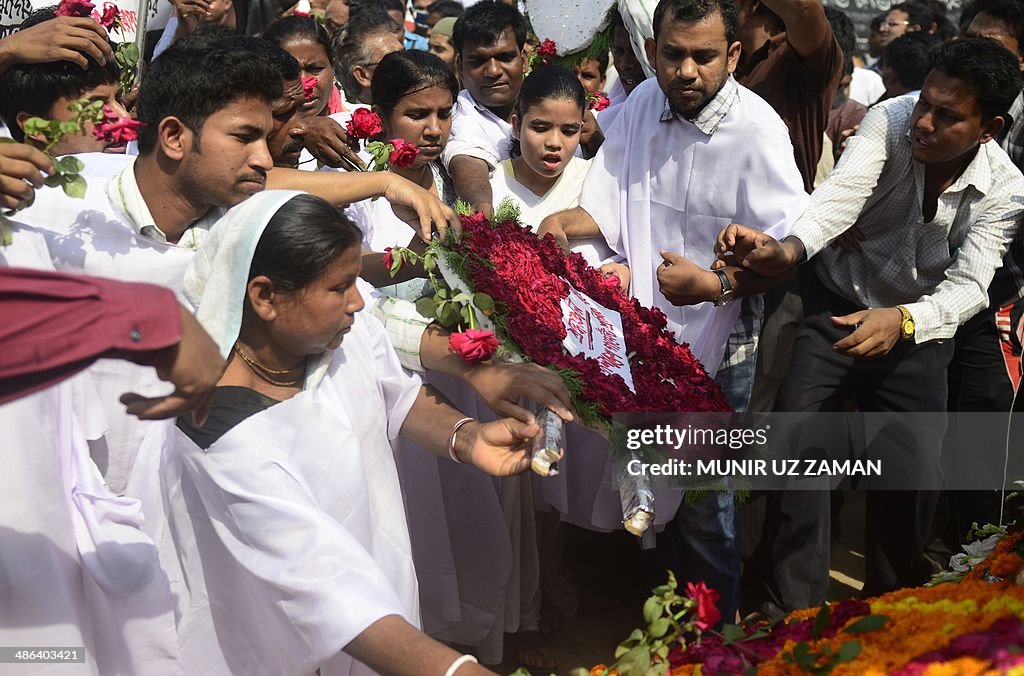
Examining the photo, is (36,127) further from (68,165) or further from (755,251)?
(755,251)

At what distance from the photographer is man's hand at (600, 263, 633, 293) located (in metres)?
4.17

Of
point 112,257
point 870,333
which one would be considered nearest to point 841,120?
point 870,333

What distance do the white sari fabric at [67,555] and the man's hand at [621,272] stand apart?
6.74 feet

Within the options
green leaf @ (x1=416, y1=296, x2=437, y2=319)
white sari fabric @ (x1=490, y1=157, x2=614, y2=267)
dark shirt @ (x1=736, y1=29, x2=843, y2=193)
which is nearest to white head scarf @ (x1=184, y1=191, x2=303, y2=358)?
green leaf @ (x1=416, y1=296, x2=437, y2=319)

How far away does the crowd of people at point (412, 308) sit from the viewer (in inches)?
105

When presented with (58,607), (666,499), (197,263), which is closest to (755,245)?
(666,499)

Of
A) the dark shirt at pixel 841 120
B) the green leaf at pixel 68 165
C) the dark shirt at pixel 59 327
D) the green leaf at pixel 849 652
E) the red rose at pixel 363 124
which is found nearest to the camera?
the dark shirt at pixel 59 327

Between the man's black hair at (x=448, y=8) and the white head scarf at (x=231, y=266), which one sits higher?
the man's black hair at (x=448, y=8)

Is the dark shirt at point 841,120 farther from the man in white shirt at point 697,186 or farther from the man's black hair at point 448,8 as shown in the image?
the man's black hair at point 448,8

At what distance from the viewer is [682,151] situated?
4191 millimetres

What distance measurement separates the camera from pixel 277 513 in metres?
2.57

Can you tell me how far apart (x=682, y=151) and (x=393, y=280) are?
1.32 metres

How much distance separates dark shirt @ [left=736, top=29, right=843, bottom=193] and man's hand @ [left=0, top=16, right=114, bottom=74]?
9.40 ft

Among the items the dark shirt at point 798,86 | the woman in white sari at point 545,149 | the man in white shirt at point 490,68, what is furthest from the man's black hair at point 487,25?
the dark shirt at point 798,86
